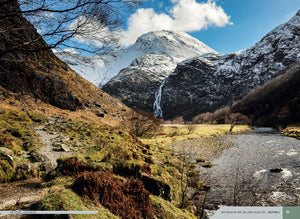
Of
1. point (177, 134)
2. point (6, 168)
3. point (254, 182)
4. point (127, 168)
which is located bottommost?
point (254, 182)

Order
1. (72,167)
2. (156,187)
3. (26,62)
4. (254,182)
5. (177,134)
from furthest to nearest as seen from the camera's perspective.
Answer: (177,134), (254,182), (156,187), (72,167), (26,62)

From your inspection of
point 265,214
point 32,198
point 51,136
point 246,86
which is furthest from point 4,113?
point 246,86

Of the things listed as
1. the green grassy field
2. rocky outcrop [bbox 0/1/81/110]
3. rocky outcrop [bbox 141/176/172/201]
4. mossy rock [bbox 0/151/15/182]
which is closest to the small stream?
rocky outcrop [bbox 141/176/172/201]

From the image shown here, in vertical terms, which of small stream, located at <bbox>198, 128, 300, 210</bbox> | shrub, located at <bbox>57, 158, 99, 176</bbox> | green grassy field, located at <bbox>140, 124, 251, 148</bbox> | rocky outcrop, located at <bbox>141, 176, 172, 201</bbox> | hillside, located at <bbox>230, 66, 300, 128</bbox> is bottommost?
small stream, located at <bbox>198, 128, 300, 210</bbox>

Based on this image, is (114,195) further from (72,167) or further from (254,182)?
(254,182)

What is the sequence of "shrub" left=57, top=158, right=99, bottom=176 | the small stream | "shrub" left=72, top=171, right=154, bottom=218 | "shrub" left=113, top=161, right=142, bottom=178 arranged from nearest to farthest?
"shrub" left=72, top=171, right=154, bottom=218, "shrub" left=57, top=158, right=99, bottom=176, "shrub" left=113, top=161, right=142, bottom=178, the small stream

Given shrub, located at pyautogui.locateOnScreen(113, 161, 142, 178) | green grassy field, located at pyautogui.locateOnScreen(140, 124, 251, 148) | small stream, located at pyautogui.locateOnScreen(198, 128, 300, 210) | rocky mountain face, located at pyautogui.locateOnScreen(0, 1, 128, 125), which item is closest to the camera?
rocky mountain face, located at pyautogui.locateOnScreen(0, 1, 128, 125)

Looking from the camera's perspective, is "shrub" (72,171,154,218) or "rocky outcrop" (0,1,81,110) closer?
"shrub" (72,171,154,218)

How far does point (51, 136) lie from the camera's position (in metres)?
10.3

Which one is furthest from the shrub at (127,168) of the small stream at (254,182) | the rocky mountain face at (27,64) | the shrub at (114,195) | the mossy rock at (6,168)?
the rocky mountain face at (27,64)

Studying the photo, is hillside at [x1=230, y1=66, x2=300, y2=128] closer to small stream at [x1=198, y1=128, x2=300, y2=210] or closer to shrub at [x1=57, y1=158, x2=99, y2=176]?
small stream at [x1=198, y1=128, x2=300, y2=210]

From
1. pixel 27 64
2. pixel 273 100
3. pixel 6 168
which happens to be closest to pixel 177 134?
pixel 6 168

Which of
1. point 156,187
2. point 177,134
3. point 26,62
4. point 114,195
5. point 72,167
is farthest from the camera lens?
point 177,134

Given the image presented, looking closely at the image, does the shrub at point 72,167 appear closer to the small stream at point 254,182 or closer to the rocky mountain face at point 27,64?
the rocky mountain face at point 27,64
